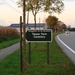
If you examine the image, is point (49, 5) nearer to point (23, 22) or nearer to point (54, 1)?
point (54, 1)

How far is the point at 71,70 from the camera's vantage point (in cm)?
1073

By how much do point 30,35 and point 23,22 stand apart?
49.5 inches

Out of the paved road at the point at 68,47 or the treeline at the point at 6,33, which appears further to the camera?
the treeline at the point at 6,33

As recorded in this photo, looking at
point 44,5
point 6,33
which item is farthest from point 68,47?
point 6,33

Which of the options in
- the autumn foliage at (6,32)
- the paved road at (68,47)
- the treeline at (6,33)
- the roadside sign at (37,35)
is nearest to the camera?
the roadside sign at (37,35)

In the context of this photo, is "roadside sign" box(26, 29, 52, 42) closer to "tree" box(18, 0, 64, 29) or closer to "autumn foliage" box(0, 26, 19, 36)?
"tree" box(18, 0, 64, 29)

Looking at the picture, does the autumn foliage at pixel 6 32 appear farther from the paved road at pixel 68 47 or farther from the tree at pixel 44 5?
the tree at pixel 44 5

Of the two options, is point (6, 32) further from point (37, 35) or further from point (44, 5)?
point (37, 35)

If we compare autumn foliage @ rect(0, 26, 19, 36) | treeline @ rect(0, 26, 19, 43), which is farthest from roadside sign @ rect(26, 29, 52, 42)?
autumn foliage @ rect(0, 26, 19, 36)

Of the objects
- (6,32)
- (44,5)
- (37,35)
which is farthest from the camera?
(6,32)

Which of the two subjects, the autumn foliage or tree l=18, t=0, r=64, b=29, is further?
the autumn foliage

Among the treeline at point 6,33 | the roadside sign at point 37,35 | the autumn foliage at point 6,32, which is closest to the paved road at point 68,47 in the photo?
the roadside sign at point 37,35

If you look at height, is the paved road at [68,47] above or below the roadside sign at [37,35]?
below

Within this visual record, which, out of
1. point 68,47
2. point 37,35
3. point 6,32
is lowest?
point 68,47
